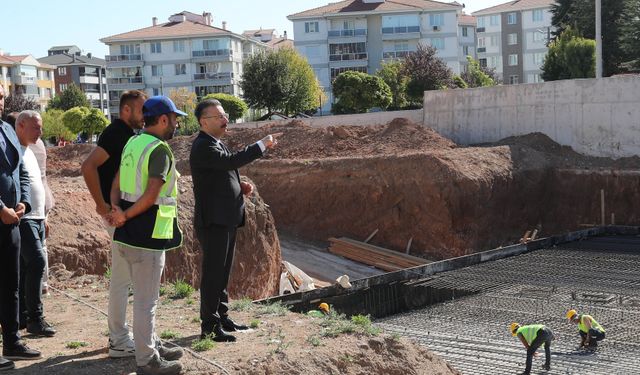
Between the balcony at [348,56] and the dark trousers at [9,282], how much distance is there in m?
50.4

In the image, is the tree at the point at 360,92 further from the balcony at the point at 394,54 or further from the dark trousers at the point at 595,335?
the dark trousers at the point at 595,335

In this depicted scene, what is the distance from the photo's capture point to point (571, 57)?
3569cm

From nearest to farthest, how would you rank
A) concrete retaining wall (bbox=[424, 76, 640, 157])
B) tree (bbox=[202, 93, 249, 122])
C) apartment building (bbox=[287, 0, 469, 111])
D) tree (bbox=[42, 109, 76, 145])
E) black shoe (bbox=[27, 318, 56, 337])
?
black shoe (bbox=[27, 318, 56, 337]) → concrete retaining wall (bbox=[424, 76, 640, 157]) → tree (bbox=[202, 93, 249, 122]) → tree (bbox=[42, 109, 76, 145]) → apartment building (bbox=[287, 0, 469, 111])

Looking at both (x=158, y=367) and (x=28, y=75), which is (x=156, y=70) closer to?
(x=28, y=75)

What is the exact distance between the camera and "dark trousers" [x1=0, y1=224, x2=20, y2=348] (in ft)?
16.3

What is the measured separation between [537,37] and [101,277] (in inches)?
2677

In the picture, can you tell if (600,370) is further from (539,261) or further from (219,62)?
(219,62)

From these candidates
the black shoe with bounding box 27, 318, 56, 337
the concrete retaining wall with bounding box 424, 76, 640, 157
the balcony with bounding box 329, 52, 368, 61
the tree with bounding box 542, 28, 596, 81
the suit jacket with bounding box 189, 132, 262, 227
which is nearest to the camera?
the suit jacket with bounding box 189, 132, 262, 227

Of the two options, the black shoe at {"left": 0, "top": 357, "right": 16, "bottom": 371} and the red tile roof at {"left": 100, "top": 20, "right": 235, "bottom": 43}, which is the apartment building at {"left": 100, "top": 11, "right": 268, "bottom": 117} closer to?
the red tile roof at {"left": 100, "top": 20, "right": 235, "bottom": 43}

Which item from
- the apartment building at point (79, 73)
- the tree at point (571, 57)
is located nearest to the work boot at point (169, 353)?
the tree at point (571, 57)

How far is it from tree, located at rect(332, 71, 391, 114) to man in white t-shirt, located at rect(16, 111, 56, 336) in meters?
28.0

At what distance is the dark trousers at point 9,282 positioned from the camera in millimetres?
4973

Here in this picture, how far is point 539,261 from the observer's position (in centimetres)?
1424

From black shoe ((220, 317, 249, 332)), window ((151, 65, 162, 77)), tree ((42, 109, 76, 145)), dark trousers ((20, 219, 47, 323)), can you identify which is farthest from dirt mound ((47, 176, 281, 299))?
window ((151, 65, 162, 77))
